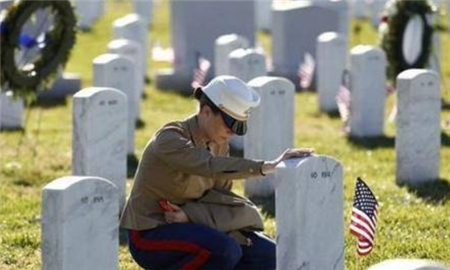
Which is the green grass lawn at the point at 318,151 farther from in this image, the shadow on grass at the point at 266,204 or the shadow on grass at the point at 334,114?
the shadow on grass at the point at 266,204

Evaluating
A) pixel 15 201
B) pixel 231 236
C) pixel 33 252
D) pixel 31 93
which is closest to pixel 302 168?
pixel 231 236

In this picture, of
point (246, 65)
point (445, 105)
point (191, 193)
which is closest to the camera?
point (191, 193)

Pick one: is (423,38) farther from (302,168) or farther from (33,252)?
(302,168)

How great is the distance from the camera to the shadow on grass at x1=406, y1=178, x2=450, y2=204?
1163 cm

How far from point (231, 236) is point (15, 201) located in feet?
12.8

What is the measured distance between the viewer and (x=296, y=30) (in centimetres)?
1981

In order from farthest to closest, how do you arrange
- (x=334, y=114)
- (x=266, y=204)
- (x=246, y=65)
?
(x=334, y=114) < (x=246, y=65) < (x=266, y=204)

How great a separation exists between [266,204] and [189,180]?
3.55 metres

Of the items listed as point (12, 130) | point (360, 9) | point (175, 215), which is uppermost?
point (175, 215)

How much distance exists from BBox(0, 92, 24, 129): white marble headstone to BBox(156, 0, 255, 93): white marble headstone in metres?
4.34

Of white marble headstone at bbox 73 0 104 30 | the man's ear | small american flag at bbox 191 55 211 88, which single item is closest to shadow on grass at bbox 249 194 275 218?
the man's ear

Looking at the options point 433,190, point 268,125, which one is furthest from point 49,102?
point 433,190

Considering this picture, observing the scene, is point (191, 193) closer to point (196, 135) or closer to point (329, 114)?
point (196, 135)

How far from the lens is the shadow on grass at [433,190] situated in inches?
458
